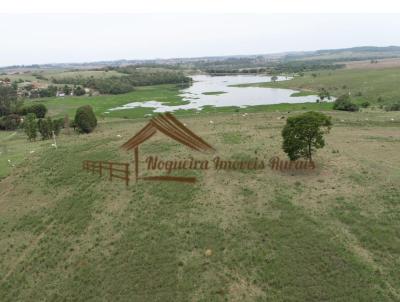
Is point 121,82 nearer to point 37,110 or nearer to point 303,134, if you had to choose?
point 37,110

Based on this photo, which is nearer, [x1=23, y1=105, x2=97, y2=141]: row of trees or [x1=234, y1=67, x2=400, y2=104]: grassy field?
[x1=23, y1=105, x2=97, y2=141]: row of trees

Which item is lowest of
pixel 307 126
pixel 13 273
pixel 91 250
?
pixel 13 273

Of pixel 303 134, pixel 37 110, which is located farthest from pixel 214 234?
pixel 37 110

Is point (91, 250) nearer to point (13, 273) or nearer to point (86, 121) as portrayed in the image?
point (13, 273)

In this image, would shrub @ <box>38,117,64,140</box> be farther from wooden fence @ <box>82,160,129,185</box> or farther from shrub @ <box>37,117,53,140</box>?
wooden fence @ <box>82,160,129,185</box>

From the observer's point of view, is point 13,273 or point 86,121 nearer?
point 13,273

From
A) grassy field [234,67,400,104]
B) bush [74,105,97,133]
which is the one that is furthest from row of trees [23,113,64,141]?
grassy field [234,67,400,104]

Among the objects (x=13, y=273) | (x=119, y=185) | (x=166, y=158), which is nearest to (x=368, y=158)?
(x=166, y=158)
